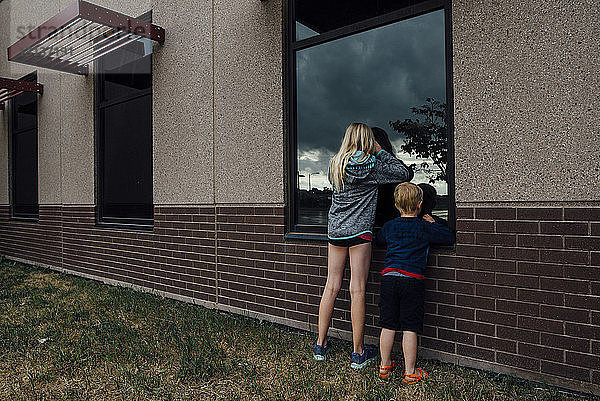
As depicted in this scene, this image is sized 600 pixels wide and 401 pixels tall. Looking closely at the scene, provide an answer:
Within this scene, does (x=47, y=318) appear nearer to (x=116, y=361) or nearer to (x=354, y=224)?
(x=116, y=361)

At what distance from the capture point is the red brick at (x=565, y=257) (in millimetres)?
3082

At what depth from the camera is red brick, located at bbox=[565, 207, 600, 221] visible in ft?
9.98

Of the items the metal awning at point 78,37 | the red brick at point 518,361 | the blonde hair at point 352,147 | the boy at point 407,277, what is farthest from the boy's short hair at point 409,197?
the metal awning at point 78,37

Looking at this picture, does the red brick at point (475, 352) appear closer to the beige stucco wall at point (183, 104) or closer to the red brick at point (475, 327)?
the red brick at point (475, 327)

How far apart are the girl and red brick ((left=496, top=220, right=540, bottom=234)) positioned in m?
0.79

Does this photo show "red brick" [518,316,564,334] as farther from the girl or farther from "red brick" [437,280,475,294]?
the girl

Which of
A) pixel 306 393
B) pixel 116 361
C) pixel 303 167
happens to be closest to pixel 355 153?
pixel 303 167

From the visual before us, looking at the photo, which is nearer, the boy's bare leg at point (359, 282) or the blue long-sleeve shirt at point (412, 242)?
the blue long-sleeve shirt at point (412, 242)

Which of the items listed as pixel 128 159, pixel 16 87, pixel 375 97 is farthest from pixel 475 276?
pixel 16 87

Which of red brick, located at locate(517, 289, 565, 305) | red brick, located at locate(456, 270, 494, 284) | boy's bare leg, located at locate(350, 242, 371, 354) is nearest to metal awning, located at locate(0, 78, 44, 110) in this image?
boy's bare leg, located at locate(350, 242, 371, 354)

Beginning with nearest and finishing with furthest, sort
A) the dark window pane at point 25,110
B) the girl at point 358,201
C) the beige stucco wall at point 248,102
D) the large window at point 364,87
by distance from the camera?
the girl at point 358,201 < the large window at point 364,87 < the beige stucco wall at point 248,102 < the dark window pane at point 25,110

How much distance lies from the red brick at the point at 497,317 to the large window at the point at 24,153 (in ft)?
28.6

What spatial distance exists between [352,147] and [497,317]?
1.63m

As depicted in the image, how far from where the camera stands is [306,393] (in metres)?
3.24
